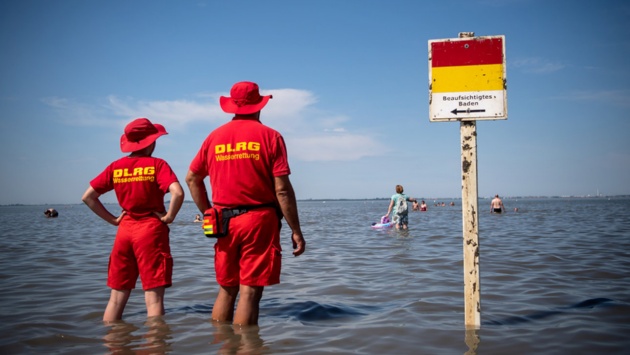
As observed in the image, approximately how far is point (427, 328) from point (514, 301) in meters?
1.77

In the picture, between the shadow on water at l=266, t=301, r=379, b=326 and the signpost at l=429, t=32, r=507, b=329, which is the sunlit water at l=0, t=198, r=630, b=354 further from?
the signpost at l=429, t=32, r=507, b=329

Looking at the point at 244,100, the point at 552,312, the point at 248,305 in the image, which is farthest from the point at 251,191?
the point at 552,312

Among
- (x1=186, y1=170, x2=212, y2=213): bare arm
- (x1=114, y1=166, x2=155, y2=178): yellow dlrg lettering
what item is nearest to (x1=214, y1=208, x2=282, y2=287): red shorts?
(x1=186, y1=170, x2=212, y2=213): bare arm

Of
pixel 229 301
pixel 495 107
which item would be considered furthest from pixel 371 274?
pixel 495 107

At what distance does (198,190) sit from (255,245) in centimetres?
79

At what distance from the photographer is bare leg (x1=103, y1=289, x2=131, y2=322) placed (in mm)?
4090

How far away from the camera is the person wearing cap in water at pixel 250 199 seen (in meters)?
3.49

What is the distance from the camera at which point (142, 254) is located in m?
3.90

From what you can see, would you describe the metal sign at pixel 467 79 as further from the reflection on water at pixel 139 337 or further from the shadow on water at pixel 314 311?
the reflection on water at pixel 139 337

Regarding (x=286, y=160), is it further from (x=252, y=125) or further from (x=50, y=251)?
(x=50, y=251)

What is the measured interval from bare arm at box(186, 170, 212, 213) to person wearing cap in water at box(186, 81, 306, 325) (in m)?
0.21

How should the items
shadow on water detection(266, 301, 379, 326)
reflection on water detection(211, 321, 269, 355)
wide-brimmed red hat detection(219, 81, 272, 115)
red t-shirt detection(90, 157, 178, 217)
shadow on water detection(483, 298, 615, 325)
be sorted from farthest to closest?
shadow on water detection(266, 301, 379, 326) < shadow on water detection(483, 298, 615, 325) < red t-shirt detection(90, 157, 178, 217) < wide-brimmed red hat detection(219, 81, 272, 115) < reflection on water detection(211, 321, 269, 355)

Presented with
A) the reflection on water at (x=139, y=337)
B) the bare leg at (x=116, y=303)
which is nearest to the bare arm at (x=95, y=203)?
the bare leg at (x=116, y=303)

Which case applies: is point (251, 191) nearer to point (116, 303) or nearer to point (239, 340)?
point (239, 340)
